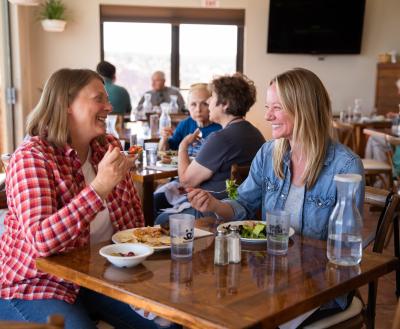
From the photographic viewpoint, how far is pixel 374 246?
2.02 metres

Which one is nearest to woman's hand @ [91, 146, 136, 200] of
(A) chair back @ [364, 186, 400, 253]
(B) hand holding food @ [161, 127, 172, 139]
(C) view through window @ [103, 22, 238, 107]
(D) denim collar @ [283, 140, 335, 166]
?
(D) denim collar @ [283, 140, 335, 166]

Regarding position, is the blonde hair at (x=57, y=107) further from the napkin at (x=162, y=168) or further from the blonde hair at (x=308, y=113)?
the napkin at (x=162, y=168)

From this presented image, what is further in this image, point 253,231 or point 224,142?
point 224,142

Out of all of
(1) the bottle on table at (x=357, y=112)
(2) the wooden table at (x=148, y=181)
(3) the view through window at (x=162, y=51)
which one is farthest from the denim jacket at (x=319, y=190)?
(3) the view through window at (x=162, y=51)

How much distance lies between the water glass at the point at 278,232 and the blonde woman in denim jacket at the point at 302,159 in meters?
0.33

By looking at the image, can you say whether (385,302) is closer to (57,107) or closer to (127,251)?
(127,251)

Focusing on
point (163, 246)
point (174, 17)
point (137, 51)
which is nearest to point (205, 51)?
point (174, 17)

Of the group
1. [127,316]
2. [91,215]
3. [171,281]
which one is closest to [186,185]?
[127,316]

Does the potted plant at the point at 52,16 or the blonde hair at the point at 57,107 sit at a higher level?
the potted plant at the point at 52,16

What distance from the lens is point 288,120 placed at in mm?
1976

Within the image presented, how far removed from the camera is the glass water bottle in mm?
1588

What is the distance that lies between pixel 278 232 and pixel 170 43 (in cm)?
639

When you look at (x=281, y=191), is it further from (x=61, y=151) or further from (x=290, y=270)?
(x=61, y=151)

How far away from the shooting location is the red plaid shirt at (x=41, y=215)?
1598 millimetres
